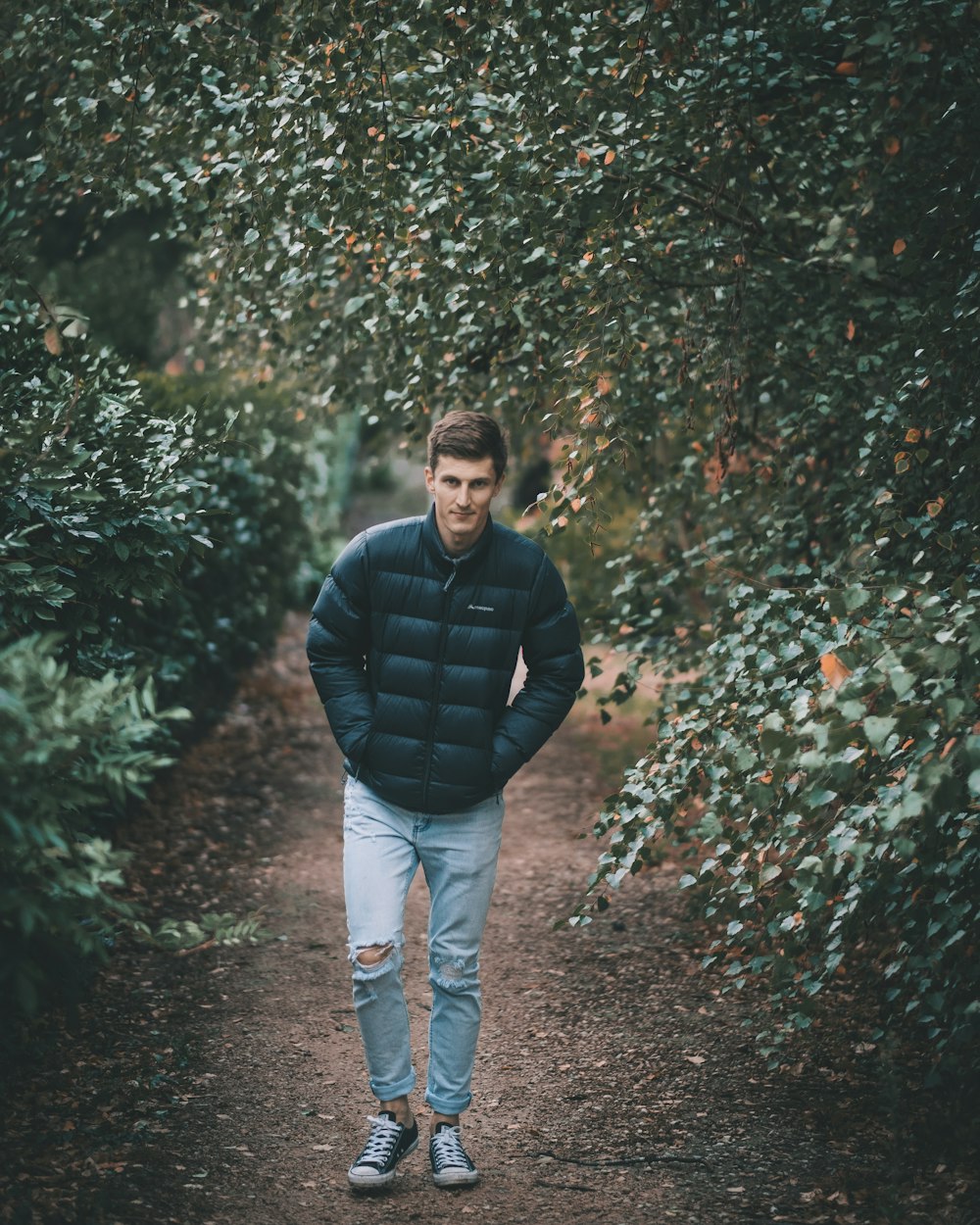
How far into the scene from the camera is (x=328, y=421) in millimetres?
6758

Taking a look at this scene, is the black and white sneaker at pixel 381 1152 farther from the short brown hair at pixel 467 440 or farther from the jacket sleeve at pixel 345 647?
the short brown hair at pixel 467 440

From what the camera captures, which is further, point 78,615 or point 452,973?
point 78,615

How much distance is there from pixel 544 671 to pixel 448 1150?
1.37 meters

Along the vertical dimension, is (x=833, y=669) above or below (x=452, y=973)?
above

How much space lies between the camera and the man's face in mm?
3412

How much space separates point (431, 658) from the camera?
11.3ft

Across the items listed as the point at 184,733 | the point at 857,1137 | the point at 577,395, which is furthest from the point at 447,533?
the point at 184,733

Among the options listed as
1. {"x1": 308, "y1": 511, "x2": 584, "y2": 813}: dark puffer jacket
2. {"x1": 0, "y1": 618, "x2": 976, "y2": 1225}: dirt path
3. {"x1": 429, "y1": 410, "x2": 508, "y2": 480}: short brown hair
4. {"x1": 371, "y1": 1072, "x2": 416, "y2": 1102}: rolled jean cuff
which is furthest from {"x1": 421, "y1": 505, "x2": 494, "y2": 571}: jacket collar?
{"x1": 0, "y1": 618, "x2": 976, "y2": 1225}: dirt path

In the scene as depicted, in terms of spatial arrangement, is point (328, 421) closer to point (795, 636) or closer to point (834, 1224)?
point (795, 636)

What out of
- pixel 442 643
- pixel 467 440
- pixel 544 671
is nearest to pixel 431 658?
pixel 442 643

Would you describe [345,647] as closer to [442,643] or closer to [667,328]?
[442,643]

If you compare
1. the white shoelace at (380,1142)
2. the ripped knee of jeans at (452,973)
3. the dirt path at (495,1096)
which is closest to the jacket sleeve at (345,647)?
the ripped knee of jeans at (452,973)

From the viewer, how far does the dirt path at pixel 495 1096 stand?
11.0 feet

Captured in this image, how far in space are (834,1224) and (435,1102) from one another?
111cm
